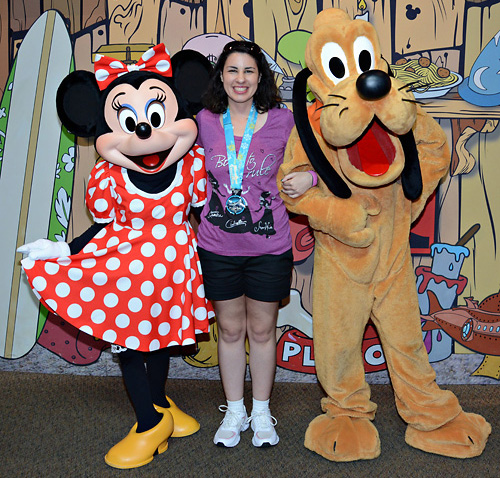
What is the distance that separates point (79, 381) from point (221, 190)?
4.37 ft

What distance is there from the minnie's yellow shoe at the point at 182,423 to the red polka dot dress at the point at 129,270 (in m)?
0.36

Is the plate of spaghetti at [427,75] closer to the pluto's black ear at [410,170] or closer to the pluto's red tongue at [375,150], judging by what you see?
the pluto's black ear at [410,170]

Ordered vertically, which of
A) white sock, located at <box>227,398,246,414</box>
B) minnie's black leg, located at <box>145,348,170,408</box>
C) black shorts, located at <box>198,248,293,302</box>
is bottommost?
white sock, located at <box>227,398,246,414</box>

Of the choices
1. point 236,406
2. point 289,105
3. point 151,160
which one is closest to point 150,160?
point 151,160

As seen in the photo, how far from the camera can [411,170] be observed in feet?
6.68

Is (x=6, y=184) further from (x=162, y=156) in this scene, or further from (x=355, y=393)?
(x=355, y=393)

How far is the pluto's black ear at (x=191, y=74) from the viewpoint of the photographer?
2176 mm

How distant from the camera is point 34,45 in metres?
2.68

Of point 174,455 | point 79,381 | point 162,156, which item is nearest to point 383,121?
point 162,156

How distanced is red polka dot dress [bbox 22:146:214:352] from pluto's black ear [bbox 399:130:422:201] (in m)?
0.76

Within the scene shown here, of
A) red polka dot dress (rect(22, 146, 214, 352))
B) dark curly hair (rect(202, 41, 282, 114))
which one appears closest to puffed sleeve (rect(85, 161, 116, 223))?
red polka dot dress (rect(22, 146, 214, 352))

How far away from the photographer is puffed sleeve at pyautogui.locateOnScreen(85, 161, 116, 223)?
7.02 ft

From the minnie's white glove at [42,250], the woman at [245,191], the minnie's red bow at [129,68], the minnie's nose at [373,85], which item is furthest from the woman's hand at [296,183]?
the minnie's white glove at [42,250]

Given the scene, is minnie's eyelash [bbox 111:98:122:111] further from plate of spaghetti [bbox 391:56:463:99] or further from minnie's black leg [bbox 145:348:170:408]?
plate of spaghetti [bbox 391:56:463:99]
